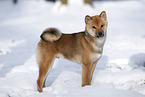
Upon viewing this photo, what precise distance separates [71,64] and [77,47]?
2.05m

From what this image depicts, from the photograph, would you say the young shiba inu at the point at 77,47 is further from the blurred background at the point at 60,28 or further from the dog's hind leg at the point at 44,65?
the blurred background at the point at 60,28

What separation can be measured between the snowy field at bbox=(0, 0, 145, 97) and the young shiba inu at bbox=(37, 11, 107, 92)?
48 centimetres

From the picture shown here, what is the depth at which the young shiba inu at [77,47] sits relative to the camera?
4.08 metres

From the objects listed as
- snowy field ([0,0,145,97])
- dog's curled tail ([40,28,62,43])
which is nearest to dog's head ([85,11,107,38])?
dog's curled tail ([40,28,62,43])

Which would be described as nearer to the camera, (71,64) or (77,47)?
(77,47)

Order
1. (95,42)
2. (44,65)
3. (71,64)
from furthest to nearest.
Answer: (71,64), (44,65), (95,42)

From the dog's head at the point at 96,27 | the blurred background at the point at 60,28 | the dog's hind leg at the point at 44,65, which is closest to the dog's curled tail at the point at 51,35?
the dog's hind leg at the point at 44,65

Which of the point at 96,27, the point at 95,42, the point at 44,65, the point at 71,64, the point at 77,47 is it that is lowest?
the point at 71,64

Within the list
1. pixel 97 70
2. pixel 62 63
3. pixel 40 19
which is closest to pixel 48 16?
pixel 40 19

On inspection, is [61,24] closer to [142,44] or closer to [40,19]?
[40,19]

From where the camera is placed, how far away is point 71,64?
20.5 feet

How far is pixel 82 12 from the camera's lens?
582 inches

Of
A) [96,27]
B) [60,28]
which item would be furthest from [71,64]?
[60,28]

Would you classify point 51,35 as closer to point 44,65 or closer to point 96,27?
point 44,65
